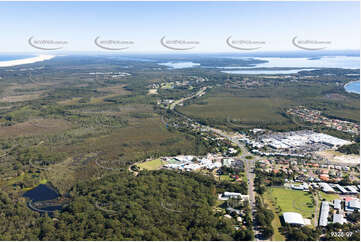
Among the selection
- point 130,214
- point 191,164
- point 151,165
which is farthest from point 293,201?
point 151,165

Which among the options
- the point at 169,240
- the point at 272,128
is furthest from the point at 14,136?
the point at 272,128

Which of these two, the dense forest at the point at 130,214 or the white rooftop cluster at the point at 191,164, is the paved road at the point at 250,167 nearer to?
the dense forest at the point at 130,214

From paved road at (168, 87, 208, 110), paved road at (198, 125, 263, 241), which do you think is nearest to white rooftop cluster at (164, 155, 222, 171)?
paved road at (198, 125, 263, 241)

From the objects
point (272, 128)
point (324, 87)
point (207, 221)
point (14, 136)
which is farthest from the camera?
point (324, 87)

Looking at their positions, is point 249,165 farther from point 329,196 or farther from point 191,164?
point 329,196

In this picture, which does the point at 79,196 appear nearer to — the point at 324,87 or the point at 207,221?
the point at 207,221
